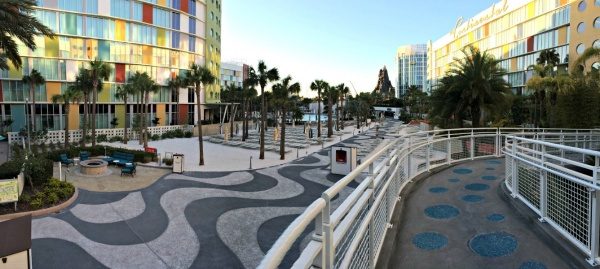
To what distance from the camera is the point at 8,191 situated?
1602 cm

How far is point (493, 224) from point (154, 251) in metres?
10.3

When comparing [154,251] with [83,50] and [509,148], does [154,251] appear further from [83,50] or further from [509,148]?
[83,50]

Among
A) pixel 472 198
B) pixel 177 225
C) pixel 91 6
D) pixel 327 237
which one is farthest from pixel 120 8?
pixel 327 237

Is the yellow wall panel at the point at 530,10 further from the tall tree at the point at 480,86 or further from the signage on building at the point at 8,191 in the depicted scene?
the signage on building at the point at 8,191

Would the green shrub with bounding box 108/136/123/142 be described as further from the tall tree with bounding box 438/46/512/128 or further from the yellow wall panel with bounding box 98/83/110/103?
the tall tree with bounding box 438/46/512/128

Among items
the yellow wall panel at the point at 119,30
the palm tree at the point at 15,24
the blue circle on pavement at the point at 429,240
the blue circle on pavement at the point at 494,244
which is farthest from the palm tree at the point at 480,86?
the yellow wall panel at the point at 119,30

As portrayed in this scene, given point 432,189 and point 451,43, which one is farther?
point 451,43

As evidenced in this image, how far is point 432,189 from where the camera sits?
993 cm

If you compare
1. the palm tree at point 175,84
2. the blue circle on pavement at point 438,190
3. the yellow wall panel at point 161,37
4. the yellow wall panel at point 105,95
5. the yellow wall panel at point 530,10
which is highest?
the yellow wall panel at point 530,10

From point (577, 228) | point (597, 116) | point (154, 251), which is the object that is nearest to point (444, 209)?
point (577, 228)

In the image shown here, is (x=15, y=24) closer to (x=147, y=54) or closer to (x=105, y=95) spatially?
(x=105, y=95)

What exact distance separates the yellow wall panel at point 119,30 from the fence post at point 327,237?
57441 millimetres

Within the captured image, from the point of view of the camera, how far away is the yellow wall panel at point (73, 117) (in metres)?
51.2

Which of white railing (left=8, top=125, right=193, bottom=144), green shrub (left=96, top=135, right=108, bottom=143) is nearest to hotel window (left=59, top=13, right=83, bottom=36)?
white railing (left=8, top=125, right=193, bottom=144)
